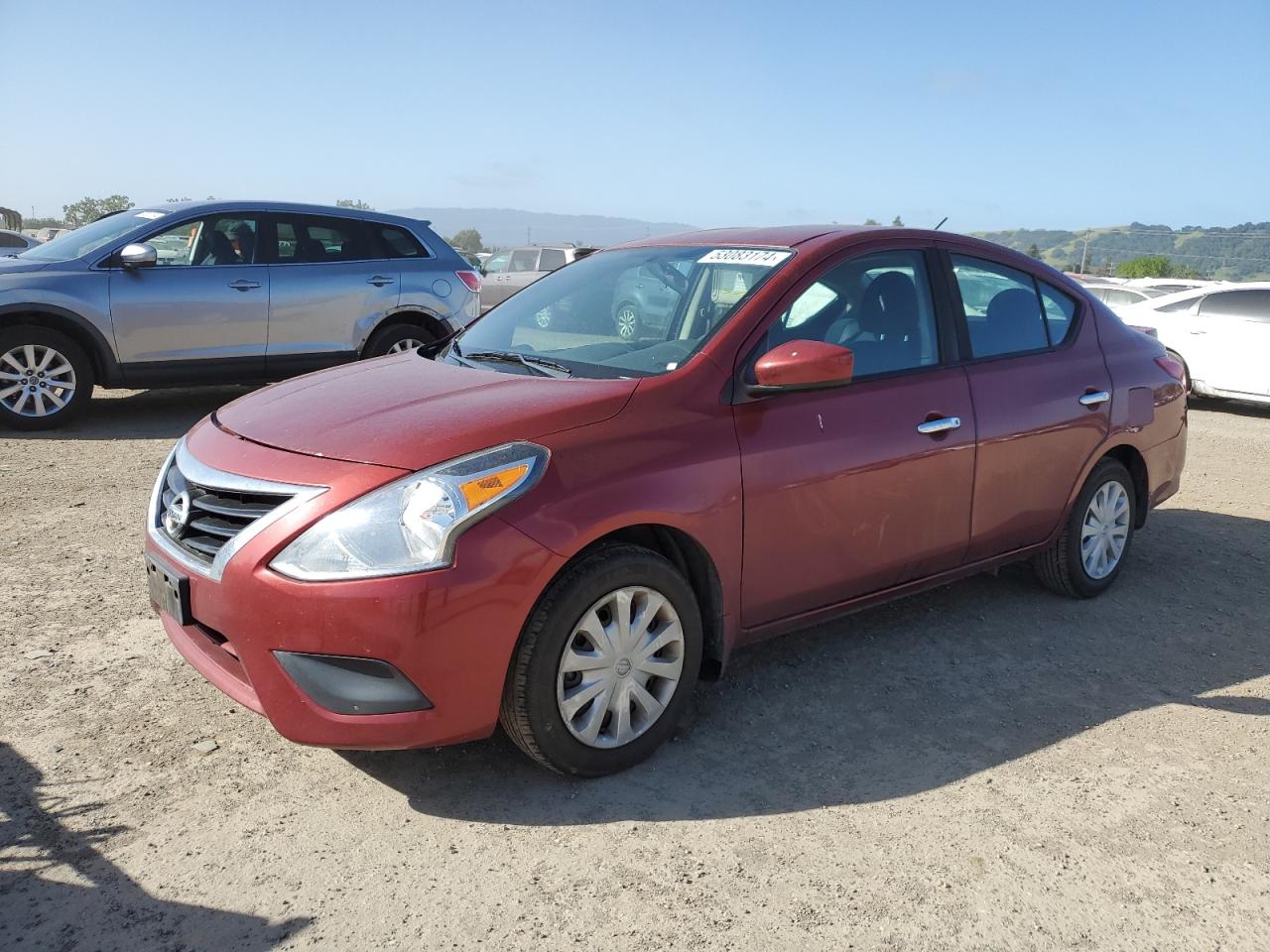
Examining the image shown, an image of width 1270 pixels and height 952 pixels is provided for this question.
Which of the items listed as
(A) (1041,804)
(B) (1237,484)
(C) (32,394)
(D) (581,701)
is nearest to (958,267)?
(A) (1041,804)

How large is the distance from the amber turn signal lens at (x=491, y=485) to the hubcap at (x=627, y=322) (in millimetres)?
1055

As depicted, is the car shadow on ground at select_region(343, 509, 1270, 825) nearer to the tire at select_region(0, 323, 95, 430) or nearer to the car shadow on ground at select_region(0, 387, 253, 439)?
the car shadow on ground at select_region(0, 387, 253, 439)

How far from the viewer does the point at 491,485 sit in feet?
9.86

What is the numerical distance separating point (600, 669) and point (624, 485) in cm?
56

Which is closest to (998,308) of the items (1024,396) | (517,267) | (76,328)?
(1024,396)

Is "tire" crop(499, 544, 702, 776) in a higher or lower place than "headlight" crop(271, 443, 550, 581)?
lower

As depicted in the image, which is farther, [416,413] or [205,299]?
[205,299]

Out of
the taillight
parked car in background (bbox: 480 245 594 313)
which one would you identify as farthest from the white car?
parked car in background (bbox: 480 245 594 313)

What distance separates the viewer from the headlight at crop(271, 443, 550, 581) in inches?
114

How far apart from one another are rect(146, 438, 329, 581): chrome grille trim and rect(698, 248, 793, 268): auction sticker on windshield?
5.98 ft

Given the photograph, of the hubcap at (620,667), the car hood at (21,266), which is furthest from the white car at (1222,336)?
the car hood at (21,266)

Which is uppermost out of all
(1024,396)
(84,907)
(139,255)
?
(139,255)

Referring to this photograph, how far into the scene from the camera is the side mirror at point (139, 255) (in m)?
7.90

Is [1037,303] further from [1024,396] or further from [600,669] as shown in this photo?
[600,669]
